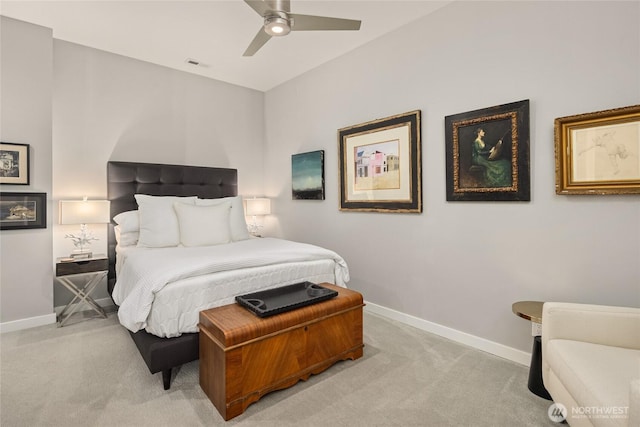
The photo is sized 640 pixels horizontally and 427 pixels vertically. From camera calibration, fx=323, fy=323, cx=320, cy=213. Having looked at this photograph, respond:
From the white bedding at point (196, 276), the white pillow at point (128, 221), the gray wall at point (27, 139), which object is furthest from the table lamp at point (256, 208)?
the gray wall at point (27, 139)

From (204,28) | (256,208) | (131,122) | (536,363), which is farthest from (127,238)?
(536,363)

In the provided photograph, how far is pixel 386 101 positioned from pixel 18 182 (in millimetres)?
3649

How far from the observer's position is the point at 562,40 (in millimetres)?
2172

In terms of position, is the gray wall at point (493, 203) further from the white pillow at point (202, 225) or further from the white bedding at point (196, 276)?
the white pillow at point (202, 225)

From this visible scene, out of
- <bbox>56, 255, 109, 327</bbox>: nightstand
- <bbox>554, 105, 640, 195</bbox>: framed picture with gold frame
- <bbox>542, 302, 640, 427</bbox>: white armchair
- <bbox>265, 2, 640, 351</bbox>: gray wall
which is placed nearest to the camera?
<bbox>542, 302, 640, 427</bbox>: white armchair

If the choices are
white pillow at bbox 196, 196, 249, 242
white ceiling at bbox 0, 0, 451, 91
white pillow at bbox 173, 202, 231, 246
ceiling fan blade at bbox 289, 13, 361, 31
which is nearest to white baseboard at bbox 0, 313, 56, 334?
white pillow at bbox 173, 202, 231, 246

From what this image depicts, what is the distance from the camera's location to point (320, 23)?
2.25 metres

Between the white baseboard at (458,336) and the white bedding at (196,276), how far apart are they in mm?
725

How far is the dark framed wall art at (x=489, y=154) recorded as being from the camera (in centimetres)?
236

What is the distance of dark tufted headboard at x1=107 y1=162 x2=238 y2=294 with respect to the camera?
12.1 ft

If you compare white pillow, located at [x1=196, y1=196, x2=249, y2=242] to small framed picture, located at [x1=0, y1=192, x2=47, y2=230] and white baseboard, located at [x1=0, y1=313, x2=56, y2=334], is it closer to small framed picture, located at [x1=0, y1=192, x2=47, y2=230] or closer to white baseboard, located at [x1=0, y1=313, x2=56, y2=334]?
small framed picture, located at [x1=0, y1=192, x2=47, y2=230]

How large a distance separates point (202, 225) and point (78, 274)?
4.12 ft

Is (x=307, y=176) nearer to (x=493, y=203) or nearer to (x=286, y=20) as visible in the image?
(x=286, y=20)

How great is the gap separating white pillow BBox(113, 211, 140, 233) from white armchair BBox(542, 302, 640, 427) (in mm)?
3609
